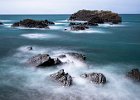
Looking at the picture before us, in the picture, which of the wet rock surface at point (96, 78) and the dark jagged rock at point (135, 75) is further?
the dark jagged rock at point (135, 75)

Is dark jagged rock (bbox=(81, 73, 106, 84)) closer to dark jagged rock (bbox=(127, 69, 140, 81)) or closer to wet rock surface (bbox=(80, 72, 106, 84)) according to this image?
wet rock surface (bbox=(80, 72, 106, 84))

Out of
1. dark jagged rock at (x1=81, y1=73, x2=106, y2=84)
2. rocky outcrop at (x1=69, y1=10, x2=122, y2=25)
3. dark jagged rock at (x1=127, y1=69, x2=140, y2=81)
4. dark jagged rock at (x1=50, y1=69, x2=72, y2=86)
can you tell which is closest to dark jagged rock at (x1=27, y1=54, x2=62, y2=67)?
dark jagged rock at (x1=50, y1=69, x2=72, y2=86)

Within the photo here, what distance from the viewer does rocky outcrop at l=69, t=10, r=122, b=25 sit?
12688 centimetres

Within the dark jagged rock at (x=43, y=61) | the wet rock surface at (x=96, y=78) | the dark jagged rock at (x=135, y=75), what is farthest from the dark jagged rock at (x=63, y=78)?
the dark jagged rock at (x=135, y=75)

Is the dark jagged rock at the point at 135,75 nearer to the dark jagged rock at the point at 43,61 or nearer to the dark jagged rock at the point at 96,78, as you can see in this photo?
the dark jagged rock at the point at 96,78

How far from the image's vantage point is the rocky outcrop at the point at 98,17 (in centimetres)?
12688

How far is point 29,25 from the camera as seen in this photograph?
101312 millimetres

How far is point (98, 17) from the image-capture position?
129 metres

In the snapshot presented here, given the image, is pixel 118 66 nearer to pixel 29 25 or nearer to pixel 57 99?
pixel 57 99

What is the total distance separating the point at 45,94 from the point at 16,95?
299 centimetres

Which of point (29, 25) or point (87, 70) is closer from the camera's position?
point (87, 70)

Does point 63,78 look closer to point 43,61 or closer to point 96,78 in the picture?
point 96,78

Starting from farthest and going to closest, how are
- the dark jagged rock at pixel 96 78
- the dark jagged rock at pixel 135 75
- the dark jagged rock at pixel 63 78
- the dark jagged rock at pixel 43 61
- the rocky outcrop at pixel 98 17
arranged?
1. the rocky outcrop at pixel 98 17
2. the dark jagged rock at pixel 43 61
3. the dark jagged rock at pixel 135 75
4. the dark jagged rock at pixel 96 78
5. the dark jagged rock at pixel 63 78

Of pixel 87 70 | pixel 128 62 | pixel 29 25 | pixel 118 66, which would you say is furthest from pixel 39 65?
pixel 29 25
